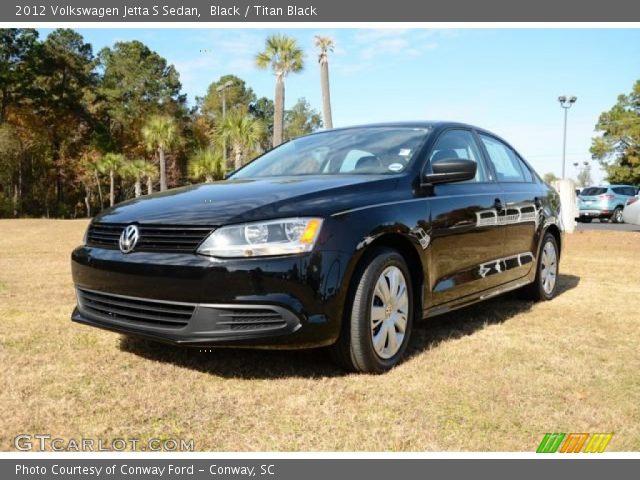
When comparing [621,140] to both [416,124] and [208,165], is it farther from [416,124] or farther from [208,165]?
[416,124]

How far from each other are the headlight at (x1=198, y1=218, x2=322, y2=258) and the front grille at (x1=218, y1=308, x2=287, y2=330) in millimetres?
290

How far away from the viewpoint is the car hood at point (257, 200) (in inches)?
124

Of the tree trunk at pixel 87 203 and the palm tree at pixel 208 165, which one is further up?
the palm tree at pixel 208 165

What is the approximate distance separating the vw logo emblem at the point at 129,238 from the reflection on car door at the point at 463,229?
184 centimetres

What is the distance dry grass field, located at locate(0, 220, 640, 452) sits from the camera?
2680 millimetres

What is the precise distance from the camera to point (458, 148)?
464 cm

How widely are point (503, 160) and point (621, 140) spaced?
155 feet

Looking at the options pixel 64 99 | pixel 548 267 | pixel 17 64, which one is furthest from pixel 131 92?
pixel 548 267

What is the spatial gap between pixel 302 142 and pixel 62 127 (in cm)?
4219

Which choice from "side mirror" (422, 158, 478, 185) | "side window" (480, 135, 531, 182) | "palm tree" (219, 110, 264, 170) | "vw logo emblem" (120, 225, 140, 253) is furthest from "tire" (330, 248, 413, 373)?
"palm tree" (219, 110, 264, 170)

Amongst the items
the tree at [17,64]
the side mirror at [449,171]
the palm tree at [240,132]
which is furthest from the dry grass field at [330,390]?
the tree at [17,64]

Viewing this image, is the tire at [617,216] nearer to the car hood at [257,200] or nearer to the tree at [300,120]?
the car hood at [257,200]

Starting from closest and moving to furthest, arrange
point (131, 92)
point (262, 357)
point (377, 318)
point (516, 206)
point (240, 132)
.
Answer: point (377, 318) → point (262, 357) → point (516, 206) → point (240, 132) → point (131, 92)

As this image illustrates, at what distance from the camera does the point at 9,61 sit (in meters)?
39.1
